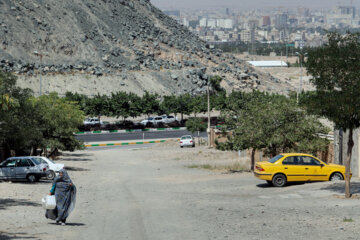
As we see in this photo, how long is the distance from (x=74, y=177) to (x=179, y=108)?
202ft

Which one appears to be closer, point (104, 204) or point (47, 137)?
point (104, 204)

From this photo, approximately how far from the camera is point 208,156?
55.0m

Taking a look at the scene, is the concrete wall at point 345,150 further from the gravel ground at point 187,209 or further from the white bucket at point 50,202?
the white bucket at point 50,202

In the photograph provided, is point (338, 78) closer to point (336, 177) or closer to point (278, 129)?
point (336, 177)

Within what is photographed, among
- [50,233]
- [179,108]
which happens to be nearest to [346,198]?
[50,233]

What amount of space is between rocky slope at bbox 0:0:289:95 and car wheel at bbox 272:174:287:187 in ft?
278

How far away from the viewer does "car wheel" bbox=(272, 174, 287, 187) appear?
2895cm

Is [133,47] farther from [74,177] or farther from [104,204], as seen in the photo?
[104,204]

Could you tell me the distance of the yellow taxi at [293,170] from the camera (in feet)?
94.8

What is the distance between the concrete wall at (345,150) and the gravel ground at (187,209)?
2174mm

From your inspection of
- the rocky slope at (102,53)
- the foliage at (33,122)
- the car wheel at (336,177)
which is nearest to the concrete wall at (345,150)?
the car wheel at (336,177)

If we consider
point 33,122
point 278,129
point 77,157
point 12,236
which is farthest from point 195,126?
point 12,236

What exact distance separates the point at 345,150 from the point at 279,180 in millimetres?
6138

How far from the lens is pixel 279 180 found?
29.0m
